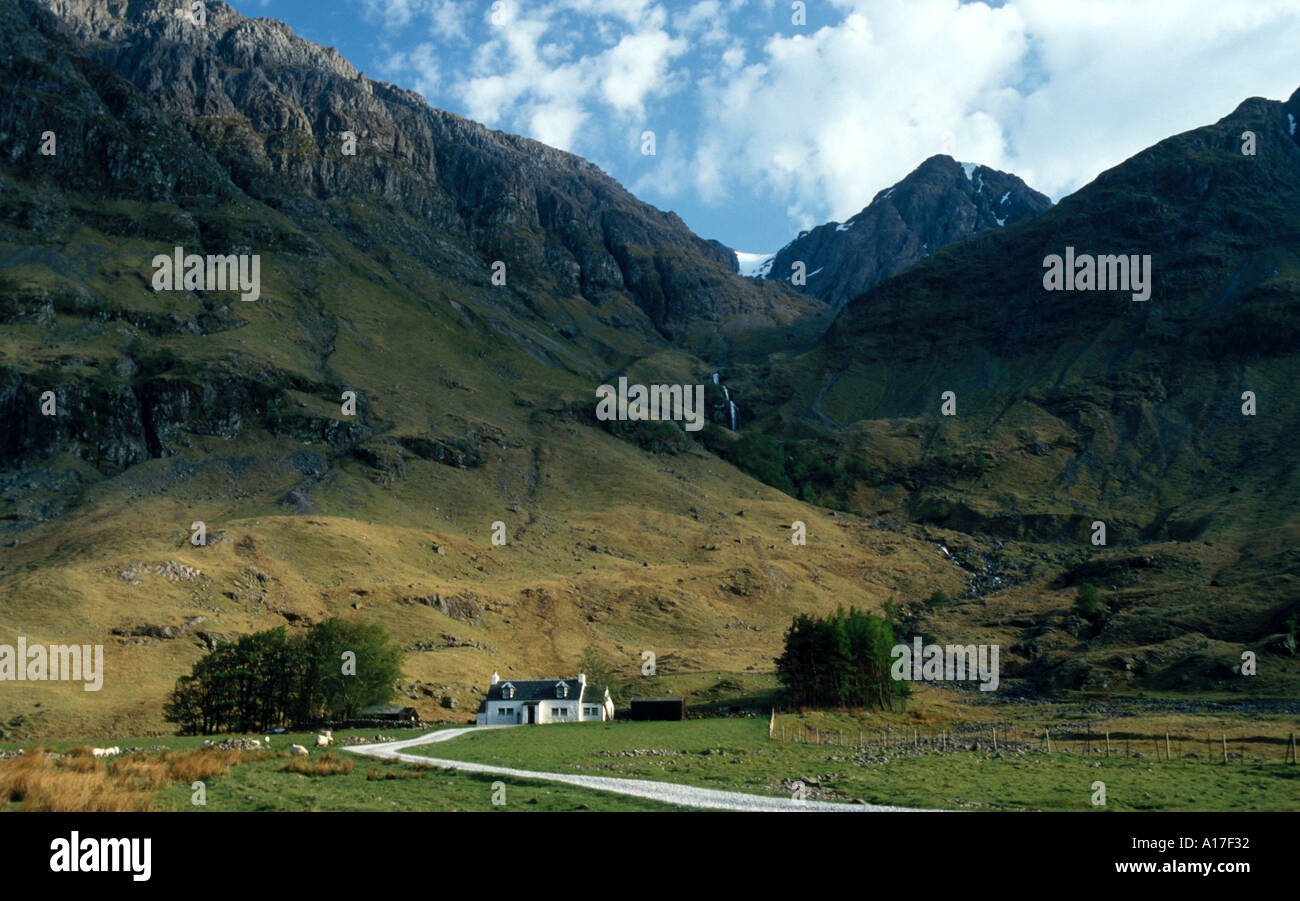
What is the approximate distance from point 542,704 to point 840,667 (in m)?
28.0

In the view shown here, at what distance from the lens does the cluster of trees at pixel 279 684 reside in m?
72.8

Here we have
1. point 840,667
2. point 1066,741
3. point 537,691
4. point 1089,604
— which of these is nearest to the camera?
point 1066,741

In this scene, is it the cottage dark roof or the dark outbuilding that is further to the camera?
the cottage dark roof

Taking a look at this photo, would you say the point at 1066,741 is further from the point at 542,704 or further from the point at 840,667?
the point at 542,704

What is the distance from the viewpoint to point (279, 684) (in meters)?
74.8

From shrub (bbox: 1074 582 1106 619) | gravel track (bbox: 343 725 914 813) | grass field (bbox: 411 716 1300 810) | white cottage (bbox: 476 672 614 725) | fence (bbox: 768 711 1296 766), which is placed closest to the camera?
gravel track (bbox: 343 725 914 813)

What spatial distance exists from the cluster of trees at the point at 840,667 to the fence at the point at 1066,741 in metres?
11.7

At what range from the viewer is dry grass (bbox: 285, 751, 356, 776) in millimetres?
33031

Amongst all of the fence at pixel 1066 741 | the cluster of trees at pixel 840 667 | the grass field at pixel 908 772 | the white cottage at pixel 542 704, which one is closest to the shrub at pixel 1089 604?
the cluster of trees at pixel 840 667

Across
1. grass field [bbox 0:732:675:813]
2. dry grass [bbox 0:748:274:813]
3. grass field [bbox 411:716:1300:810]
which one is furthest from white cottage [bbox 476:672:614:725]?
dry grass [bbox 0:748:274:813]

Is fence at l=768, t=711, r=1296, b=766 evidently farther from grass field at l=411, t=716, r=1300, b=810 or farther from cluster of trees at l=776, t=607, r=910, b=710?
cluster of trees at l=776, t=607, r=910, b=710

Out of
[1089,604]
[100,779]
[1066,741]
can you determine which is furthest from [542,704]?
[1089,604]

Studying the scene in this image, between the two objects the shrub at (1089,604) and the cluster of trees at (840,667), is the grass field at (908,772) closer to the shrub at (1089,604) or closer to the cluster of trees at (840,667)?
the cluster of trees at (840,667)

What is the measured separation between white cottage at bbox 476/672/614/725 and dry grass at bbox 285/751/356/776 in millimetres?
47356
